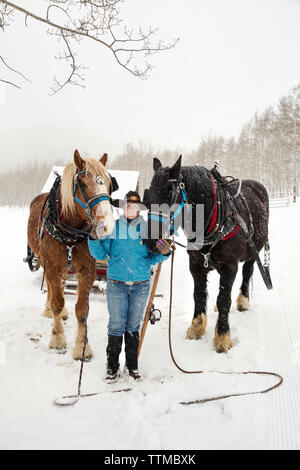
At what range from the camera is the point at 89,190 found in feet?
8.29

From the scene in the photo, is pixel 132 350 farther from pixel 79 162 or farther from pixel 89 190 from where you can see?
pixel 79 162

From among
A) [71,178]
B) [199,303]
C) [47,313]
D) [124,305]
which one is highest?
[71,178]

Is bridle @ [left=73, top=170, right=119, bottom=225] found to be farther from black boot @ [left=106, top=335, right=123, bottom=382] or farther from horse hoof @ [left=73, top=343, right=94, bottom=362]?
horse hoof @ [left=73, top=343, right=94, bottom=362]

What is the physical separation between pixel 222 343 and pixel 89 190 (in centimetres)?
232

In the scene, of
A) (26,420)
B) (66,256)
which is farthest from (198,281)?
(26,420)

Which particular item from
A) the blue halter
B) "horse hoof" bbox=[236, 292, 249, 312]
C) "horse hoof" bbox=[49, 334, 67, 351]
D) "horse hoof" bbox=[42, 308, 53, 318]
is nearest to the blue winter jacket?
the blue halter

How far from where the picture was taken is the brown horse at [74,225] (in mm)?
2527

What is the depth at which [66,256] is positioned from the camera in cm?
308

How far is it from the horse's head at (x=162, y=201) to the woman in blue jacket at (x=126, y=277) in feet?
0.55

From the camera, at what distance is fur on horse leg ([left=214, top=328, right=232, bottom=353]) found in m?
3.10

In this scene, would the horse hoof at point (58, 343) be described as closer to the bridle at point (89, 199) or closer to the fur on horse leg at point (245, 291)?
the bridle at point (89, 199)

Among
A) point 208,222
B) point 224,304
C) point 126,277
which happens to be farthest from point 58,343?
point 208,222

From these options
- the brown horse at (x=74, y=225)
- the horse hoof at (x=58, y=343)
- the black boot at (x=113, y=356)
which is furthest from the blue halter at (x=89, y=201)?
the horse hoof at (x=58, y=343)

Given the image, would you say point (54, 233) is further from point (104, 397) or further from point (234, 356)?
point (234, 356)
